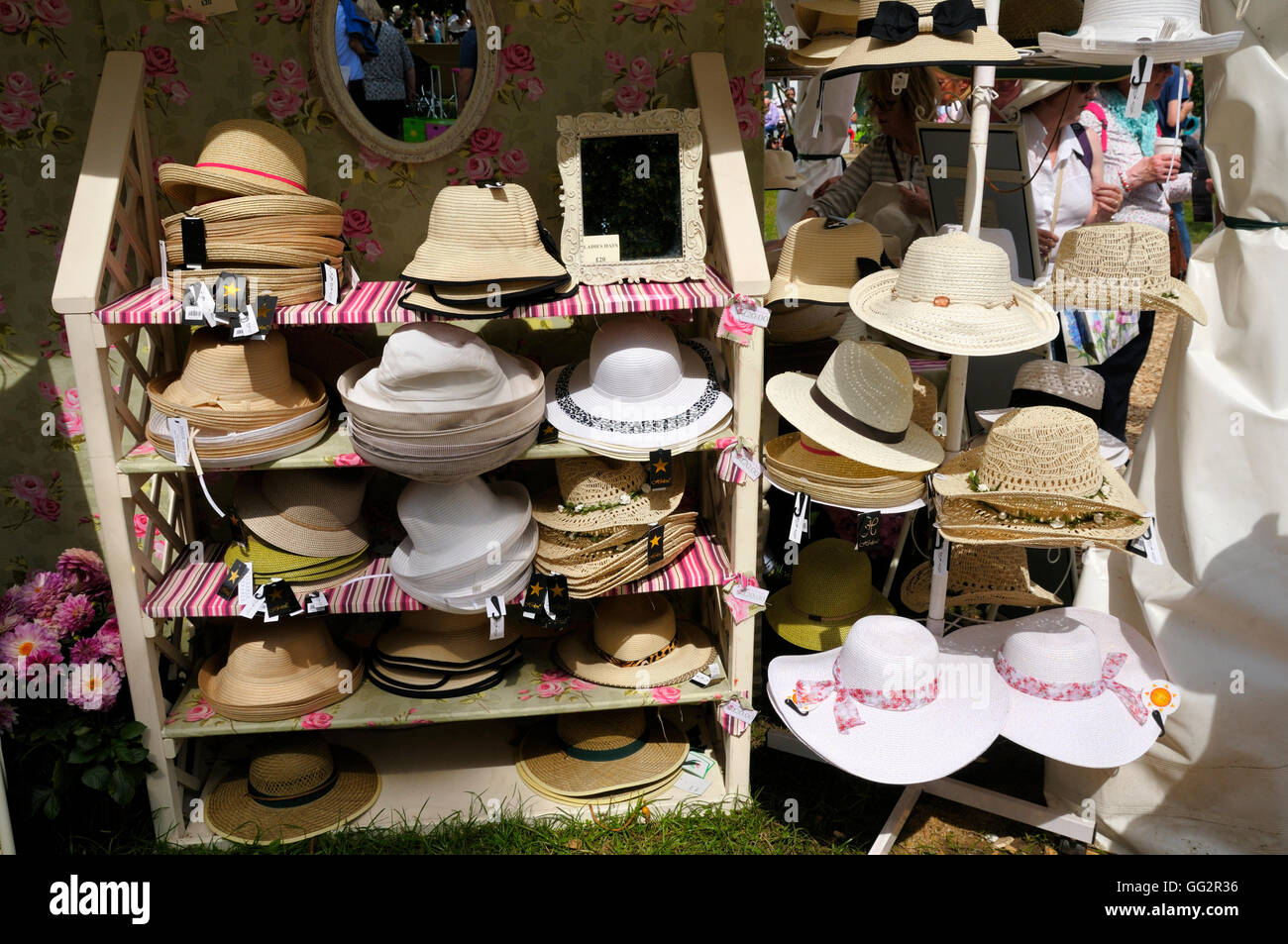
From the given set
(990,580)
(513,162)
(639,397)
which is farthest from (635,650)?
(513,162)

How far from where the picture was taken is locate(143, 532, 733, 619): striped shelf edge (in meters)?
3.06

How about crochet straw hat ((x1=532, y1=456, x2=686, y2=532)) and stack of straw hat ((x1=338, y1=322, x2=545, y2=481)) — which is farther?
crochet straw hat ((x1=532, y1=456, x2=686, y2=532))

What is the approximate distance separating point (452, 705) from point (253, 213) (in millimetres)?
1669

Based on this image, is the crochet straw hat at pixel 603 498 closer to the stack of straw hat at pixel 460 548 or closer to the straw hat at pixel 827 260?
the stack of straw hat at pixel 460 548

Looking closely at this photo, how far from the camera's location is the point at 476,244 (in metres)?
2.79

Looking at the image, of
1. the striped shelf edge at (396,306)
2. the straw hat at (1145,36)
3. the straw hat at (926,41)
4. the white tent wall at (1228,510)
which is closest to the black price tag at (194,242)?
the striped shelf edge at (396,306)

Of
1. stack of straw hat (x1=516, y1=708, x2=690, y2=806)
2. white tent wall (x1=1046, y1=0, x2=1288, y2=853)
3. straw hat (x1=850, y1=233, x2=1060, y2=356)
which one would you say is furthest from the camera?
stack of straw hat (x1=516, y1=708, x2=690, y2=806)

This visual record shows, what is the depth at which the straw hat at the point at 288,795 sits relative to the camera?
3.34 metres

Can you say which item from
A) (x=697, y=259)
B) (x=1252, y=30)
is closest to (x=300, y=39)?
(x=697, y=259)

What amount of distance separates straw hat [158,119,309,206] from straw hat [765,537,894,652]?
6.87 feet

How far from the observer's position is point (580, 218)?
3.07 meters

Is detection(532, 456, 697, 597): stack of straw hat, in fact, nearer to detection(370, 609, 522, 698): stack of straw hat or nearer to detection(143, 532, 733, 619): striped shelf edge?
detection(143, 532, 733, 619): striped shelf edge

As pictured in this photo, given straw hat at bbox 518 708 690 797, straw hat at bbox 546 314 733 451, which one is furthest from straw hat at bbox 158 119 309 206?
straw hat at bbox 518 708 690 797

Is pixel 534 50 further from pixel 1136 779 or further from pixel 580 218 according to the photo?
pixel 1136 779
